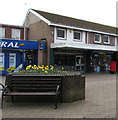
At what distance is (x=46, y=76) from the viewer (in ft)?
18.1

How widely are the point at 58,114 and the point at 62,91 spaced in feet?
3.94

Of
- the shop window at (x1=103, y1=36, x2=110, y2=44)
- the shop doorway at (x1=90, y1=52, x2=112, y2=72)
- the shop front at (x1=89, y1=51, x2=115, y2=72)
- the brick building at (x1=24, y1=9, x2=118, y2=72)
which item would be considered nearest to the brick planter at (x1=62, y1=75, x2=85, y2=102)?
the brick building at (x1=24, y1=9, x2=118, y2=72)

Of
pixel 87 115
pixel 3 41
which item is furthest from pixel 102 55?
pixel 87 115

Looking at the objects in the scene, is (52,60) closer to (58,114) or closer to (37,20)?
(37,20)

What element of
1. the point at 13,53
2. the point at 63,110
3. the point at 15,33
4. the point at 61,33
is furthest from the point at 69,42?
the point at 63,110

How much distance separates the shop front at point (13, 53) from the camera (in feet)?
50.1

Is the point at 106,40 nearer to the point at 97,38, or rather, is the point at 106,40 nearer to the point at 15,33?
the point at 97,38

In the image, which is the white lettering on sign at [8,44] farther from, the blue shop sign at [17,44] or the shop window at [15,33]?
the shop window at [15,33]

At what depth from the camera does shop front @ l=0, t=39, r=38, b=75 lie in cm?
1526

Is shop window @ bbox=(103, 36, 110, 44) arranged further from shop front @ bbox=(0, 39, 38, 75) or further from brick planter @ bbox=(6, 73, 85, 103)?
brick planter @ bbox=(6, 73, 85, 103)

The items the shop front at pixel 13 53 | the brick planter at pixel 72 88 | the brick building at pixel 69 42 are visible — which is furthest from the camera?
the brick building at pixel 69 42

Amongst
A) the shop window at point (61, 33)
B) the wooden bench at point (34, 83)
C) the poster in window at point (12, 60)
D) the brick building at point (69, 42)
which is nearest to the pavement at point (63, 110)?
the wooden bench at point (34, 83)

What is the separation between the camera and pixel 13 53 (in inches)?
648

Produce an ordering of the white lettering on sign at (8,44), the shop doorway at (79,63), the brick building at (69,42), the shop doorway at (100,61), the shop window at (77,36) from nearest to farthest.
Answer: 1. the white lettering on sign at (8,44)
2. the brick building at (69,42)
3. the shop window at (77,36)
4. the shop doorway at (79,63)
5. the shop doorway at (100,61)
